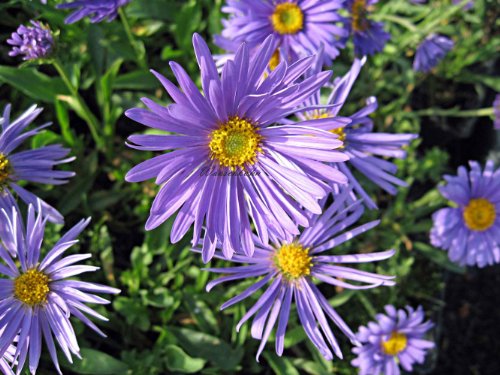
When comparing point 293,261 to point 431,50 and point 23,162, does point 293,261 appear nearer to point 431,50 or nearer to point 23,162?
point 23,162

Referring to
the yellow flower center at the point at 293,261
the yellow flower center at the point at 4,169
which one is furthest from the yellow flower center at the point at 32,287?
the yellow flower center at the point at 293,261

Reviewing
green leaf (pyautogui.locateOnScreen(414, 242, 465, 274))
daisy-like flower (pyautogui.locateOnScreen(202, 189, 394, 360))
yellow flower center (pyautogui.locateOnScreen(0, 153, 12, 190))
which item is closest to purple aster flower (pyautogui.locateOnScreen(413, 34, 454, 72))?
green leaf (pyautogui.locateOnScreen(414, 242, 465, 274))

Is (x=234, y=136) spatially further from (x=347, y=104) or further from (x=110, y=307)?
(x=347, y=104)

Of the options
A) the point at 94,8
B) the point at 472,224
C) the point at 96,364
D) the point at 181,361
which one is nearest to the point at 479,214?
the point at 472,224

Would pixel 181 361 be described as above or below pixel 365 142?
below

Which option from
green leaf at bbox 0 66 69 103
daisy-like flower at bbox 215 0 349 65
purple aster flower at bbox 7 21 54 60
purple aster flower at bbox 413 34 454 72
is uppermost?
purple aster flower at bbox 413 34 454 72

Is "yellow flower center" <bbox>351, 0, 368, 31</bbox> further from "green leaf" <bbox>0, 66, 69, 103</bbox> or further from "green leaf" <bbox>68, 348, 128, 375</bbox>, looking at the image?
"green leaf" <bbox>68, 348, 128, 375</bbox>
